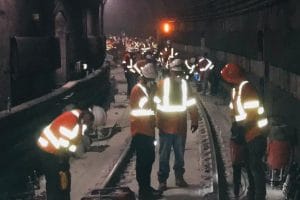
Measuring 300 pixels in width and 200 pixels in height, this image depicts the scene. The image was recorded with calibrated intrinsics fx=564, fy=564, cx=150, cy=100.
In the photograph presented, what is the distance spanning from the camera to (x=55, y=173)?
24.4 feet

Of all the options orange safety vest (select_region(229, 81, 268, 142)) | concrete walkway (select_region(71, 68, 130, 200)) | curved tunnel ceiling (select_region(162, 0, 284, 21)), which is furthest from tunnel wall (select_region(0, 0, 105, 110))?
curved tunnel ceiling (select_region(162, 0, 284, 21))

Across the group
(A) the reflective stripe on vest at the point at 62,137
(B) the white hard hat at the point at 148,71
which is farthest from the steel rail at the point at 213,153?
(A) the reflective stripe on vest at the point at 62,137

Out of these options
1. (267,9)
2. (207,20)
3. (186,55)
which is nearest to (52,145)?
(267,9)

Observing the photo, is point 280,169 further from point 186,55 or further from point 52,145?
point 186,55

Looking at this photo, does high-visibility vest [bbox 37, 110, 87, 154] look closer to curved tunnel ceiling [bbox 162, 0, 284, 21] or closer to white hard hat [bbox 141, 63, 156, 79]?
white hard hat [bbox 141, 63, 156, 79]

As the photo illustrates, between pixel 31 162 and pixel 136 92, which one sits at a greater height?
pixel 136 92

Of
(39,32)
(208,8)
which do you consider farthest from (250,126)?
(208,8)

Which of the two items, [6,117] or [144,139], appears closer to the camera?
[144,139]

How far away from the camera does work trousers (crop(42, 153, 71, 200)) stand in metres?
7.39

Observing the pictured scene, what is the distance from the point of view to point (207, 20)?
3262cm

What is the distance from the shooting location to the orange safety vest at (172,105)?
9.70 meters

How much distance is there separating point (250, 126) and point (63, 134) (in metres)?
2.90

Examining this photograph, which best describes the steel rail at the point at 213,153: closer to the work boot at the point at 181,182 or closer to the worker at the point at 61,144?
the work boot at the point at 181,182

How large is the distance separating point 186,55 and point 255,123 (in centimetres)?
3572
